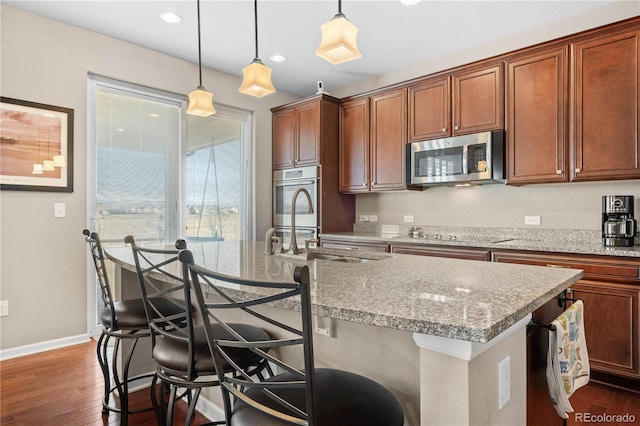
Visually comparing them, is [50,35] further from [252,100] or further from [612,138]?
[612,138]

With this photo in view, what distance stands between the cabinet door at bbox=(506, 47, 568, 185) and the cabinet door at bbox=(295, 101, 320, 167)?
1953 millimetres

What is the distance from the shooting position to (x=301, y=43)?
3574mm

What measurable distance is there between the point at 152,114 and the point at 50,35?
100 cm

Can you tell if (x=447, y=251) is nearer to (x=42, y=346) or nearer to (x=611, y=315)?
(x=611, y=315)

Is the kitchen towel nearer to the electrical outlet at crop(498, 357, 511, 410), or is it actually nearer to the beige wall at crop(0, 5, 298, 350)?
the electrical outlet at crop(498, 357, 511, 410)

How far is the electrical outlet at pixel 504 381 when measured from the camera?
3.27 feet

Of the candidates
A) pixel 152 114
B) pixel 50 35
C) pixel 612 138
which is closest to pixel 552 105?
pixel 612 138

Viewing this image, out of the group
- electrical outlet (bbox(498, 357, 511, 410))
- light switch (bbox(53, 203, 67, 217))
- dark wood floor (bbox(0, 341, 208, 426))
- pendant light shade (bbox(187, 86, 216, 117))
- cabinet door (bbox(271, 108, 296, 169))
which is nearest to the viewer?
electrical outlet (bbox(498, 357, 511, 410))

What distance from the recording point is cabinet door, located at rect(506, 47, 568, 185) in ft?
9.52

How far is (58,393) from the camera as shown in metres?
2.34

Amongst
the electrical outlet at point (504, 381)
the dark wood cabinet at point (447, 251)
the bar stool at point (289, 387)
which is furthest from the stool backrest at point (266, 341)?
the dark wood cabinet at point (447, 251)

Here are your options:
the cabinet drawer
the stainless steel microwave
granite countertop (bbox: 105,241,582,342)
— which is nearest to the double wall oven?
the stainless steel microwave

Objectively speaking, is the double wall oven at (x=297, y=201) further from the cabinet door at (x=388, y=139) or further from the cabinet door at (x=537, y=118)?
the cabinet door at (x=537, y=118)
